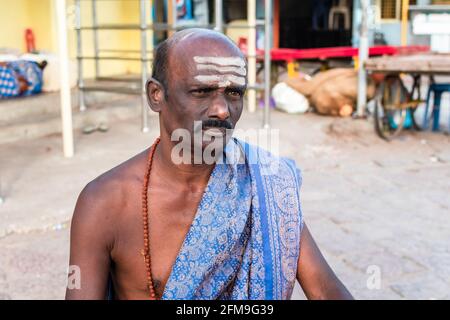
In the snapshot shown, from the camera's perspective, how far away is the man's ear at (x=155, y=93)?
159 centimetres

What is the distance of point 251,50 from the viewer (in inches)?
302

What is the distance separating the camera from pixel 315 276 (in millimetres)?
1684

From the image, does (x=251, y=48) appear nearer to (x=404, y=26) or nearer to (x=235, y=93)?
(x=235, y=93)

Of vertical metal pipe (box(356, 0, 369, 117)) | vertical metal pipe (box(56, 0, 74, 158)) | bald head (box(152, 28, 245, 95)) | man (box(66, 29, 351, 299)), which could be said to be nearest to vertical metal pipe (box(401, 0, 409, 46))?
vertical metal pipe (box(356, 0, 369, 117))

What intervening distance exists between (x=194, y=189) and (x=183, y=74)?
0.32 metres

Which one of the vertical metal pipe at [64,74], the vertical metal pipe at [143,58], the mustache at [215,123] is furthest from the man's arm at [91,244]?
the vertical metal pipe at [143,58]

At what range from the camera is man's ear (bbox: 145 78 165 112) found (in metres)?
1.59

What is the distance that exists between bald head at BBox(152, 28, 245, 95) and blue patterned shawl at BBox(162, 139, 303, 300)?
28 centimetres

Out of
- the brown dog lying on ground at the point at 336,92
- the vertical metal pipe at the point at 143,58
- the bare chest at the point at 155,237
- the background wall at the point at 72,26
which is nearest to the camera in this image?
the bare chest at the point at 155,237

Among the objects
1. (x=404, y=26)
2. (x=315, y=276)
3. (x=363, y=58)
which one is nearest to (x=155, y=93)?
(x=315, y=276)

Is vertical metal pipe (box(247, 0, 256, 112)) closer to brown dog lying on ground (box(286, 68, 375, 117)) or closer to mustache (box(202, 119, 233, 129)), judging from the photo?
brown dog lying on ground (box(286, 68, 375, 117))

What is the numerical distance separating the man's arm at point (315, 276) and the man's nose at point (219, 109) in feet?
1.39

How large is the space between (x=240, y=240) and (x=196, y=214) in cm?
13

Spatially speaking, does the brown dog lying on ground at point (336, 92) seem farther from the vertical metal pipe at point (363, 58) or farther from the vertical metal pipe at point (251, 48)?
the vertical metal pipe at point (251, 48)
